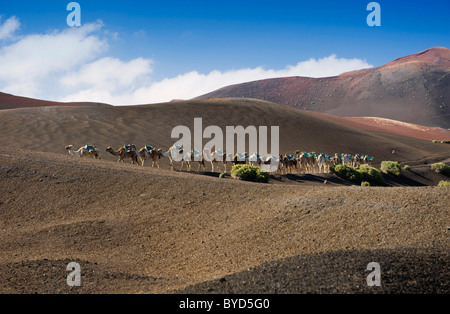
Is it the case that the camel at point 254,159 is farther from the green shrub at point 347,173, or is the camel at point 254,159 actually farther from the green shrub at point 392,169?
the green shrub at point 392,169

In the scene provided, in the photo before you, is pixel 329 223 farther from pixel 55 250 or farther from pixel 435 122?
pixel 435 122

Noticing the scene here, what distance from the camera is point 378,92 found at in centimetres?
13725

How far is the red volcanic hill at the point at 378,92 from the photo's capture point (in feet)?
388

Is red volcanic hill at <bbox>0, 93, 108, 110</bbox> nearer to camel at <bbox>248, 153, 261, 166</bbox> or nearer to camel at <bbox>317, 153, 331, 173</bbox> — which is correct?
camel at <bbox>317, 153, 331, 173</bbox>

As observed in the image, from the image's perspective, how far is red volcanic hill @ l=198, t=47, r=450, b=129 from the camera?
118375 mm

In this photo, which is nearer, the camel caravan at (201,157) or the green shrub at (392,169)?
the camel caravan at (201,157)

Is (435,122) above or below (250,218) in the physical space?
above

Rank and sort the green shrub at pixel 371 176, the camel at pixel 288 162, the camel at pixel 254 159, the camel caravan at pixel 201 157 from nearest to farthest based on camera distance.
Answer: the camel caravan at pixel 201 157 → the camel at pixel 254 159 → the green shrub at pixel 371 176 → the camel at pixel 288 162

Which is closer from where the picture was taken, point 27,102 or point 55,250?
point 55,250

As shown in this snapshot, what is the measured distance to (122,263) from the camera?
8.45 m

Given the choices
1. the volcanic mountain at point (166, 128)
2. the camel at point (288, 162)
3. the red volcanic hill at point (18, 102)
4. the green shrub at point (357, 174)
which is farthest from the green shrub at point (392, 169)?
the red volcanic hill at point (18, 102)

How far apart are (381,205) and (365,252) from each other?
4235mm

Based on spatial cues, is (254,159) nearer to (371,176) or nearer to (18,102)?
(371,176)
